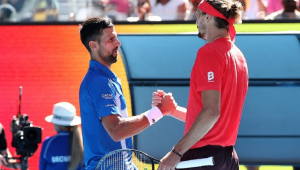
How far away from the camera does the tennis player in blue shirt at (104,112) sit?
285 centimetres

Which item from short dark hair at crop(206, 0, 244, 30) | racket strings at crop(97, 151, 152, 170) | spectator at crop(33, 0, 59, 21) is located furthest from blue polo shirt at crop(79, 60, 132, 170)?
spectator at crop(33, 0, 59, 21)

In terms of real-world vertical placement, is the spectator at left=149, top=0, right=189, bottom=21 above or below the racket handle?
above

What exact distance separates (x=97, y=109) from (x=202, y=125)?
0.70 meters

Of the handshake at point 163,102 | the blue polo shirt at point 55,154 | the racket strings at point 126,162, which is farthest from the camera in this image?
the blue polo shirt at point 55,154

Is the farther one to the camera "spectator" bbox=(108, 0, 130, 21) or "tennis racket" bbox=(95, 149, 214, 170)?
"spectator" bbox=(108, 0, 130, 21)

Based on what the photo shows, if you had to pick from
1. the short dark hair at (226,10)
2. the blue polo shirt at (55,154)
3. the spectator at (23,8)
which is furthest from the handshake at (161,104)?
the spectator at (23,8)

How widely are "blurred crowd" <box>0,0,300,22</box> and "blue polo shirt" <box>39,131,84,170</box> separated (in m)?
1.59

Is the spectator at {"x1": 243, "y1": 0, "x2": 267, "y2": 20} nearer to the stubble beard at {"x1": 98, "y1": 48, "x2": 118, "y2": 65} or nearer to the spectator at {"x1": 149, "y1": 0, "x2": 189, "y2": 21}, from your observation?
the spectator at {"x1": 149, "y1": 0, "x2": 189, "y2": 21}

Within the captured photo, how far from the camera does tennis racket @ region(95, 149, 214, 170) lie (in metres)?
2.58

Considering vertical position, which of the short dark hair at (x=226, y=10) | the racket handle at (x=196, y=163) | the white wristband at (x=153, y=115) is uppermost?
the short dark hair at (x=226, y=10)

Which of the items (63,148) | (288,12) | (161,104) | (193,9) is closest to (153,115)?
(161,104)

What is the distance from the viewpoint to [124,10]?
5.24 metres

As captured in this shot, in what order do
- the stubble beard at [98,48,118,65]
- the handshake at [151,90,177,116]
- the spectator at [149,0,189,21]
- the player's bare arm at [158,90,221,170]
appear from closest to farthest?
1. the player's bare arm at [158,90,221,170]
2. the handshake at [151,90,177,116]
3. the stubble beard at [98,48,118,65]
4. the spectator at [149,0,189,21]

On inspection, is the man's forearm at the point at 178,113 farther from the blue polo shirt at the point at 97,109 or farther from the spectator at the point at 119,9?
the spectator at the point at 119,9
